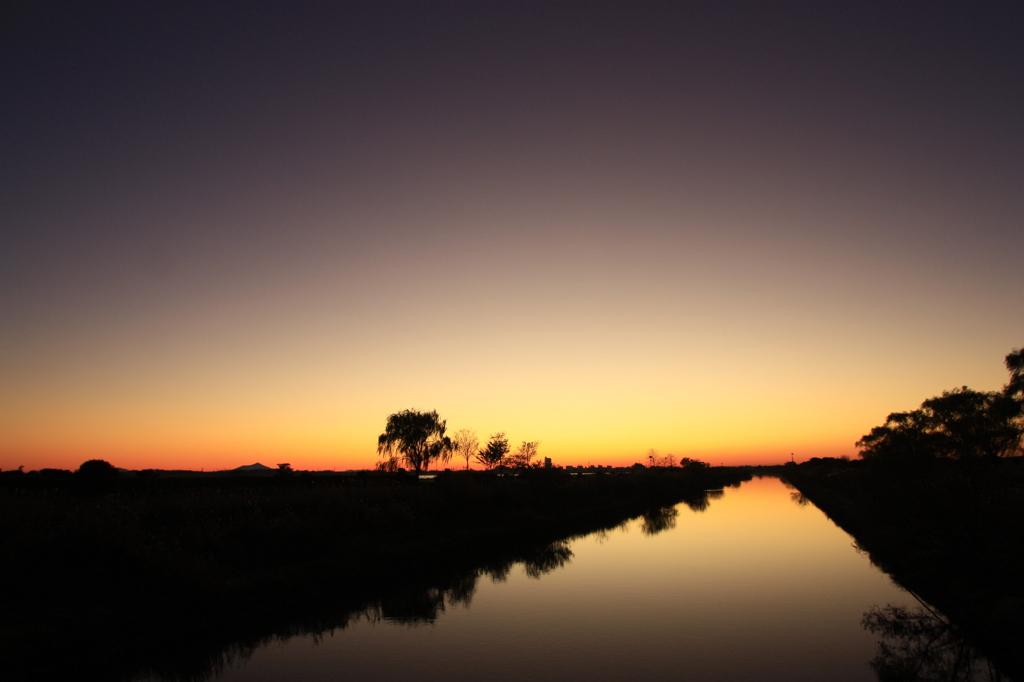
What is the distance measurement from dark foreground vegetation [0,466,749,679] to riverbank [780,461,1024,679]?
13.8m

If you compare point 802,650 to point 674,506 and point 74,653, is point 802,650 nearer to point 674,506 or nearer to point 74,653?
point 74,653

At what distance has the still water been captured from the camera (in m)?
12.8

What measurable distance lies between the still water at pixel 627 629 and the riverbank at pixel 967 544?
1.52 metres

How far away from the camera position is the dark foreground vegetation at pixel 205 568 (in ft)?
45.0

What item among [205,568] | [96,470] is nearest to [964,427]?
[205,568]

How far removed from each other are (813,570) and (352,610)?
18911 millimetres

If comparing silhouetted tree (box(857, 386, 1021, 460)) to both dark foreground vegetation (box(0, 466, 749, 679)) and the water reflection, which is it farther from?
dark foreground vegetation (box(0, 466, 749, 679))

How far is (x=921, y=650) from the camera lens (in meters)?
→ 14.4

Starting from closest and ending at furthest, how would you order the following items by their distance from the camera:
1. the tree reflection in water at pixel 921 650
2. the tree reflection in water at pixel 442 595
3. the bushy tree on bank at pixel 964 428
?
the tree reflection in water at pixel 921 650
the tree reflection in water at pixel 442 595
the bushy tree on bank at pixel 964 428

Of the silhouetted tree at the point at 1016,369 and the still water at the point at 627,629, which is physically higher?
the silhouetted tree at the point at 1016,369

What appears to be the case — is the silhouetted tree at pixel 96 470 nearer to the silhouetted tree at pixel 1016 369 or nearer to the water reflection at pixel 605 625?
the water reflection at pixel 605 625

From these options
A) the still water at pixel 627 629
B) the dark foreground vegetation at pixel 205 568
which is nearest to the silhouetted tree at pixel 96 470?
the dark foreground vegetation at pixel 205 568

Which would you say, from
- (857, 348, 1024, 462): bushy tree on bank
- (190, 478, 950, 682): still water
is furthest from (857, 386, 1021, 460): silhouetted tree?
(190, 478, 950, 682): still water

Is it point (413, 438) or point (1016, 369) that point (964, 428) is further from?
point (413, 438)
